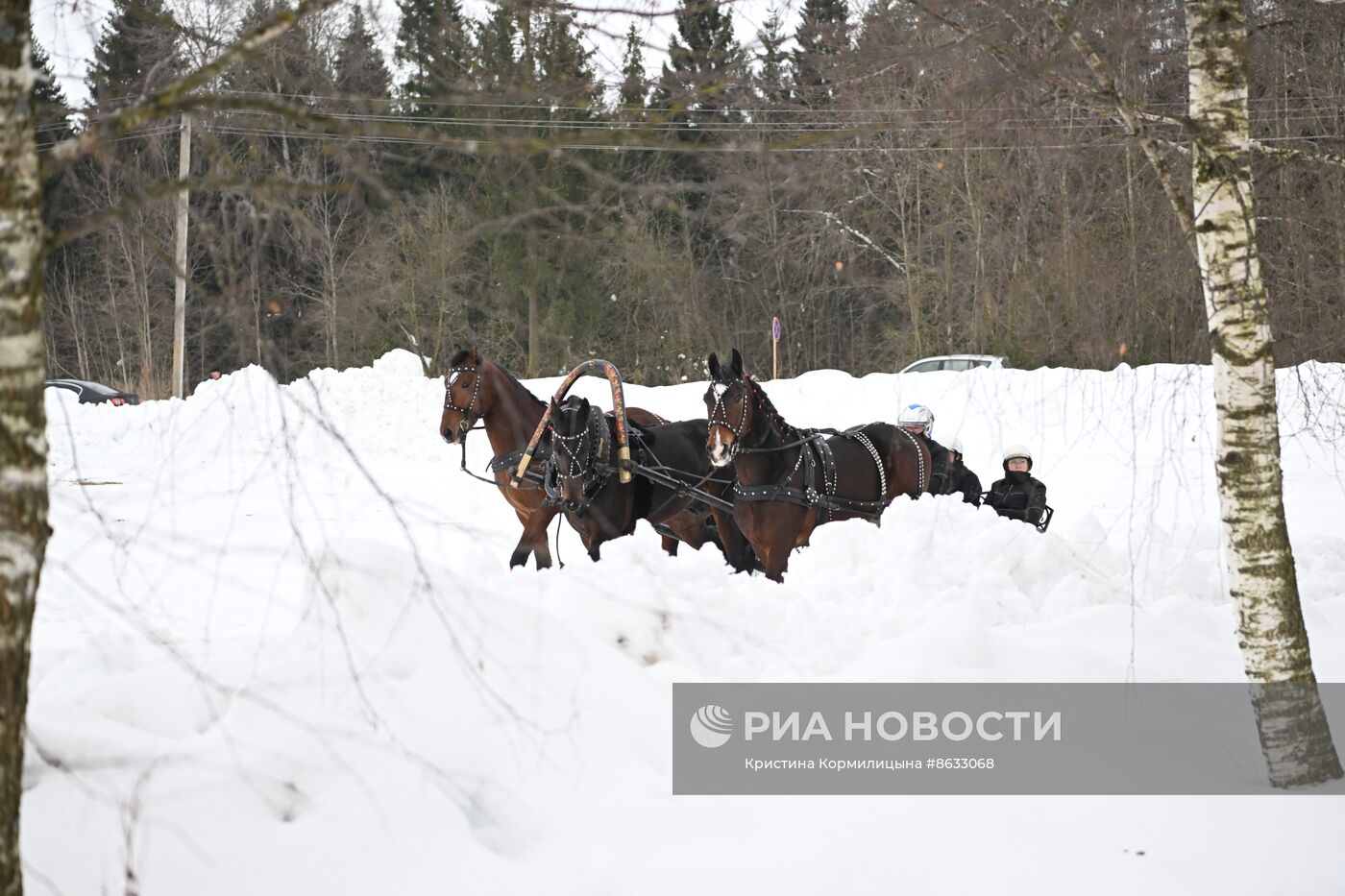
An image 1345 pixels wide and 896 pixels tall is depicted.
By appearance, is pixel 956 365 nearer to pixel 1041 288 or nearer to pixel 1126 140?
pixel 1041 288

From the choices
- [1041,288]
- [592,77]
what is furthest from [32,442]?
[1041,288]

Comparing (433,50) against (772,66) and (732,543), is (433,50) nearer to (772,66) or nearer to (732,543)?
(772,66)

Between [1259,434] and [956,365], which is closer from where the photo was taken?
[1259,434]

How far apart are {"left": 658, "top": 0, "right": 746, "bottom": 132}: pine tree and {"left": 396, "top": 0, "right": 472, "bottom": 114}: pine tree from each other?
490 millimetres

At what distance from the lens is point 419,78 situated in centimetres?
298

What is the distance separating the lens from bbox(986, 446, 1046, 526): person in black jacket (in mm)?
9953

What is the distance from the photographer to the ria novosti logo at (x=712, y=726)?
505 centimetres

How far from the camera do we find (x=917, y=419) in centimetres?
1080

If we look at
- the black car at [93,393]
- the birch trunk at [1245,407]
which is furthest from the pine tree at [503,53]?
the black car at [93,393]

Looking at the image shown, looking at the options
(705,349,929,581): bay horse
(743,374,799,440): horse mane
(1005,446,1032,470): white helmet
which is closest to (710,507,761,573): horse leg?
(705,349,929,581): bay horse

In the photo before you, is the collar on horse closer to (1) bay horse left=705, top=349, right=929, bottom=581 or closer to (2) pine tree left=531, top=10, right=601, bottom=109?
(1) bay horse left=705, top=349, right=929, bottom=581

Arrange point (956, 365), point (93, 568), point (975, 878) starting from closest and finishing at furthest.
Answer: point (975, 878), point (93, 568), point (956, 365)

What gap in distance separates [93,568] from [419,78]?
9.41 meters

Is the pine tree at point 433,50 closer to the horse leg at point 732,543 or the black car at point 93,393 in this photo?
the horse leg at point 732,543
